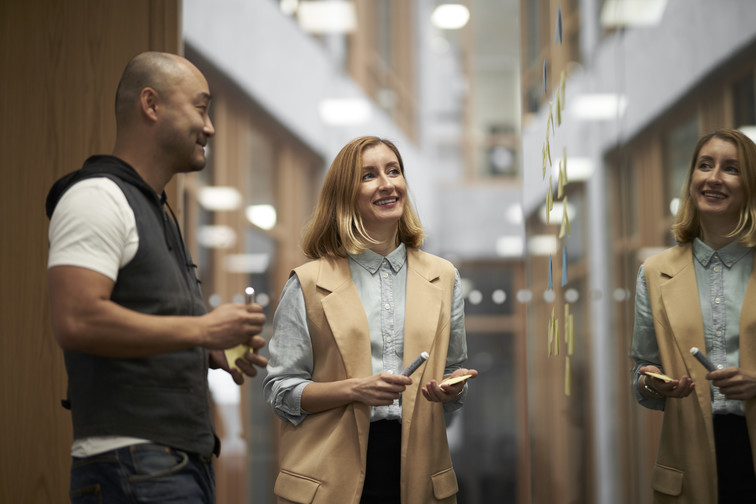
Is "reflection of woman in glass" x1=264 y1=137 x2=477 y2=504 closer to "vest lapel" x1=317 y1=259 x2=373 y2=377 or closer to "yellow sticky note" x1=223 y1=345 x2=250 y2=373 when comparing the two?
"vest lapel" x1=317 y1=259 x2=373 y2=377

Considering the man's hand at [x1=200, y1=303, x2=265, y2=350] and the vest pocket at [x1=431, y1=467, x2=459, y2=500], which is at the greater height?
the man's hand at [x1=200, y1=303, x2=265, y2=350]

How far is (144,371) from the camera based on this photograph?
178cm

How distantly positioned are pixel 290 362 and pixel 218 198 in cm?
249

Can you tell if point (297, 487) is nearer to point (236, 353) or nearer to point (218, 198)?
point (236, 353)

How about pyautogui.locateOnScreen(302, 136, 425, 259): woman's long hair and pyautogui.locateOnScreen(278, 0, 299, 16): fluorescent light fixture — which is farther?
pyautogui.locateOnScreen(278, 0, 299, 16): fluorescent light fixture

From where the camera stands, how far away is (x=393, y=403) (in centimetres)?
233

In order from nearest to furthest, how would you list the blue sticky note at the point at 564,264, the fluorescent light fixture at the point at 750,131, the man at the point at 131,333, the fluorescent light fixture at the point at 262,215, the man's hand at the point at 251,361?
the man at the point at 131,333
the man's hand at the point at 251,361
the fluorescent light fixture at the point at 750,131
the blue sticky note at the point at 564,264
the fluorescent light fixture at the point at 262,215

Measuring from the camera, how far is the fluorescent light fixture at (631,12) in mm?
3900

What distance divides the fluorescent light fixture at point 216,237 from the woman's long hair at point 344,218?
2127mm

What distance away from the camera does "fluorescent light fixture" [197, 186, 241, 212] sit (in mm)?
4609

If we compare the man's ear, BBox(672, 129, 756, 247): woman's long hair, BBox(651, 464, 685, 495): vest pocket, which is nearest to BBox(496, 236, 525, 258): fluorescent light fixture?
BBox(672, 129, 756, 247): woman's long hair

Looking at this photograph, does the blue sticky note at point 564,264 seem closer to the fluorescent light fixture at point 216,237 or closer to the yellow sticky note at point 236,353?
the fluorescent light fixture at point 216,237

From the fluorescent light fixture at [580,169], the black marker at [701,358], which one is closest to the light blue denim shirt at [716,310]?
the black marker at [701,358]

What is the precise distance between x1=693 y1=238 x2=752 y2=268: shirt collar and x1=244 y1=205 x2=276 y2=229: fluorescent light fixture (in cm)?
283
